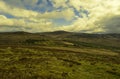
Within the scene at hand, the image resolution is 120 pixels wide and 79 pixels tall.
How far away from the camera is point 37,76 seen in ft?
237

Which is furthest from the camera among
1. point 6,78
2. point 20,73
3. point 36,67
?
point 36,67

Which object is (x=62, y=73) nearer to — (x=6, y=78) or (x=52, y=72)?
(x=52, y=72)

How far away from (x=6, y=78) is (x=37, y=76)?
449 inches

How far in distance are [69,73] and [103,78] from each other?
555 inches

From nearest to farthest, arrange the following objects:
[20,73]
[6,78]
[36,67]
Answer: [6,78]
[20,73]
[36,67]

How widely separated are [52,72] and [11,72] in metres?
16.8

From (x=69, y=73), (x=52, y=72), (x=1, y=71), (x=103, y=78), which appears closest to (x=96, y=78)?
(x=103, y=78)

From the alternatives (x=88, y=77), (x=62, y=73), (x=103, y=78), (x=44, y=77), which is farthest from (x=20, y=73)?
(x=103, y=78)

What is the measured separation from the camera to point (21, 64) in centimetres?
9356

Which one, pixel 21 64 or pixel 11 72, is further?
pixel 21 64

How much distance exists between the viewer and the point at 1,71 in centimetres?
7788

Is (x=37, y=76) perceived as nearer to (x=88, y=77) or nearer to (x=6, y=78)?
(x=6, y=78)

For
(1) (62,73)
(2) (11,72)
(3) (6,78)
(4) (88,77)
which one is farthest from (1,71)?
(4) (88,77)

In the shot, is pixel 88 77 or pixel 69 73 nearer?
pixel 88 77
